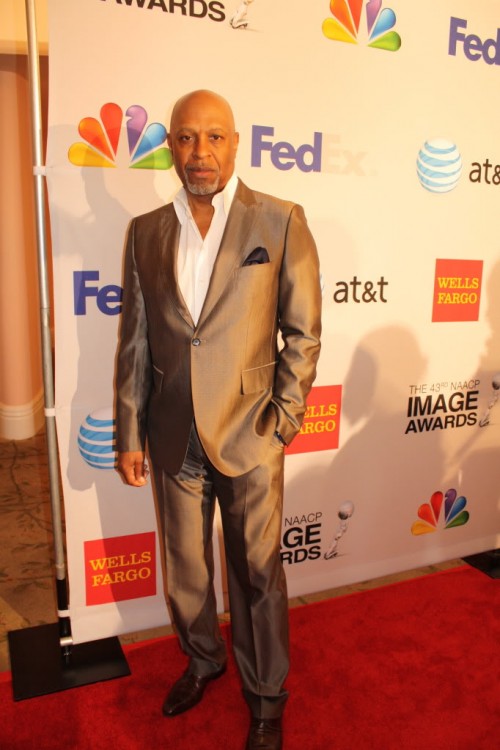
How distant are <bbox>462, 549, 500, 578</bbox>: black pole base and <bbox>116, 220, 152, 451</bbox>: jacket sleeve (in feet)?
6.50

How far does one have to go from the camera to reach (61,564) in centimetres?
229

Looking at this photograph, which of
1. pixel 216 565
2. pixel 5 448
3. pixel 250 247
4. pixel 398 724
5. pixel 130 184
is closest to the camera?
pixel 250 247

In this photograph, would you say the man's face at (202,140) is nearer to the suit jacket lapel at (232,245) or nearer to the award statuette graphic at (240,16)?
the suit jacket lapel at (232,245)

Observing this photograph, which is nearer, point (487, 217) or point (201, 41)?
point (201, 41)

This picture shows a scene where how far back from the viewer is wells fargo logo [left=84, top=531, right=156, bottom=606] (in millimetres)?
2391

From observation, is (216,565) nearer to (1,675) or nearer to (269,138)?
(1,675)

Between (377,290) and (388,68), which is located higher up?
(388,68)

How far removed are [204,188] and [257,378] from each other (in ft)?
1.79

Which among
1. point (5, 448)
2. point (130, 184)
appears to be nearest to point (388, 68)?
point (130, 184)

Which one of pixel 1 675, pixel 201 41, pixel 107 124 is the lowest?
pixel 1 675

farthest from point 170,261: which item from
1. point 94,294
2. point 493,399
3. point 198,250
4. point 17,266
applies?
point 17,266

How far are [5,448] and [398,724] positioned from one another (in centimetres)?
364

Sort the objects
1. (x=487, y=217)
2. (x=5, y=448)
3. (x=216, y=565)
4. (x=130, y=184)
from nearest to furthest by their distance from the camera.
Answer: (x=130, y=184)
(x=216, y=565)
(x=487, y=217)
(x=5, y=448)

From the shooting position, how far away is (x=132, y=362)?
1.89 m
